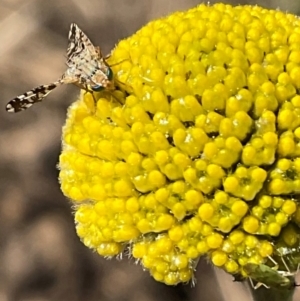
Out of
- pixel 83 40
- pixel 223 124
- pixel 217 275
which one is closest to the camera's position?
pixel 223 124

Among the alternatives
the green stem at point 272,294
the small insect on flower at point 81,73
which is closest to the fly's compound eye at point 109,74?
the small insect on flower at point 81,73

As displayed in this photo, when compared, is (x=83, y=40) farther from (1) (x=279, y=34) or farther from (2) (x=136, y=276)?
(2) (x=136, y=276)

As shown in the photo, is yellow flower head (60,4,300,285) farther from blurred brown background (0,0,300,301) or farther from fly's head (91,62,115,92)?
blurred brown background (0,0,300,301)

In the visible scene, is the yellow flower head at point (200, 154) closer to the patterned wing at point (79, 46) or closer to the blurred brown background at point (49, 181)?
the patterned wing at point (79, 46)

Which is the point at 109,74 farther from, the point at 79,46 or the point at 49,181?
the point at 49,181

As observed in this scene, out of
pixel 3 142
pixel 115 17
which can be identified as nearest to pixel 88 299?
pixel 3 142

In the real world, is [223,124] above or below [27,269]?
below

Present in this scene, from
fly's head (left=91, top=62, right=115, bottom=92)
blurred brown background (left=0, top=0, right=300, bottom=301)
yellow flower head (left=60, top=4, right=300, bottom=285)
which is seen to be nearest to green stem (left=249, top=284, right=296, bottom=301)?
yellow flower head (left=60, top=4, right=300, bottom=285)
